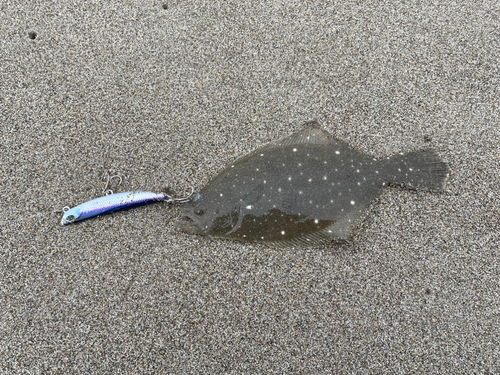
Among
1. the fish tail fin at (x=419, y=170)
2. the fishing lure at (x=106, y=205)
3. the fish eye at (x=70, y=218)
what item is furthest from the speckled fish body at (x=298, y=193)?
the fish eye at (x=70, y=218)

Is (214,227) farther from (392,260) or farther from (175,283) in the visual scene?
(392,260)

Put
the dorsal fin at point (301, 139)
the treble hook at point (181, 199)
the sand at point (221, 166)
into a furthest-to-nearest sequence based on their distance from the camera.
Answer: the dorsal fin at point (301, 139)
the treble hook at point (181, 199)
the sand at point (221, 166)

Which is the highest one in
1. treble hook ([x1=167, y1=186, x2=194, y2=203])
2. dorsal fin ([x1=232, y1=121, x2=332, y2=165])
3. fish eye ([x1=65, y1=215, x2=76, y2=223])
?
dorsal fin ([x1=232, y1=121, x2=332, y2=165])

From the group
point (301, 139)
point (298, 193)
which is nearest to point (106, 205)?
point (298, 193)

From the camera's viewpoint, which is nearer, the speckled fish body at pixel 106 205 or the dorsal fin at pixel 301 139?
the speckled fish body at pixel 106 205

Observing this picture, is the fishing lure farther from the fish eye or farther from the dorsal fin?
the dorsal fin

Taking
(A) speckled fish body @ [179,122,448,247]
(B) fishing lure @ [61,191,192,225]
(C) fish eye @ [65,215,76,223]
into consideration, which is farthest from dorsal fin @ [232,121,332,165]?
(C) fish eye @ [65,215,76,223]

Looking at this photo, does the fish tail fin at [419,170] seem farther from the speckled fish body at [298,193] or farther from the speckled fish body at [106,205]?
the speckled fish body at [106,205]
